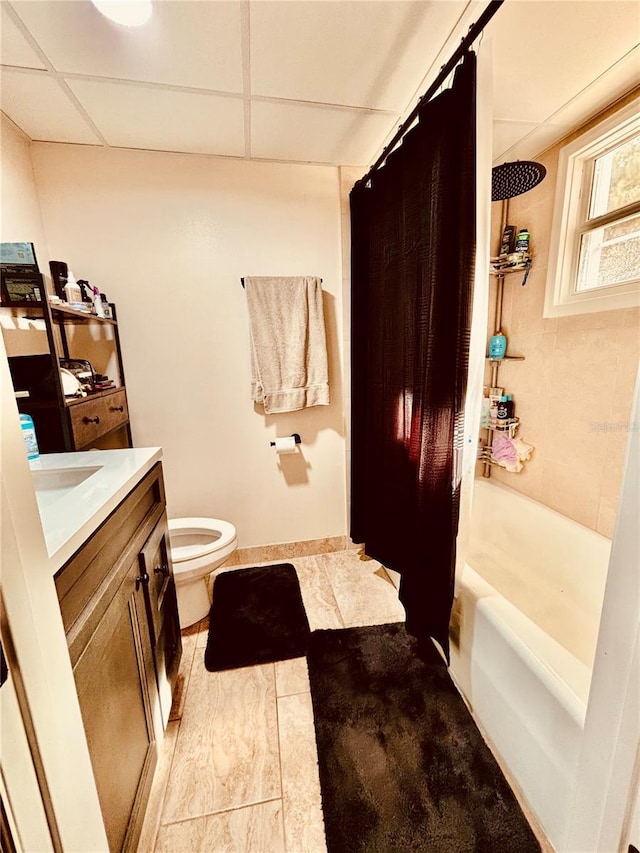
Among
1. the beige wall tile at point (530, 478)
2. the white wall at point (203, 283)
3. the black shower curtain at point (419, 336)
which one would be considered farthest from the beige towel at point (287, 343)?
the beige wall tile at point (530, 478)

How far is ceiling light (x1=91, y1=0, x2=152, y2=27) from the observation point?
0.96 m

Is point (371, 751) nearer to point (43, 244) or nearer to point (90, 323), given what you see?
point (90, 323)

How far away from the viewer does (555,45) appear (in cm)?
110

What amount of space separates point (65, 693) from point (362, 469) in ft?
5.42

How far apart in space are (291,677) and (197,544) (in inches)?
31.1

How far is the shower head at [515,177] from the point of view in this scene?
1.22 metres

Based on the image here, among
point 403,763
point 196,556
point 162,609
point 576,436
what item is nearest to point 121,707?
point 162,609

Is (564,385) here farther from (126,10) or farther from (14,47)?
(14,47)

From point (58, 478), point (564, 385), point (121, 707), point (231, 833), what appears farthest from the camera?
point (564, 385)

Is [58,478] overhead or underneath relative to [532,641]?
overhead

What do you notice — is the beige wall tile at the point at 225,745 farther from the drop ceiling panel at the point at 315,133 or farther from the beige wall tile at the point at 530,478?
the drop ceiling panel at the point at 315,133

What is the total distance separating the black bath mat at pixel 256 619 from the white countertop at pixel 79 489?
37.5 inches

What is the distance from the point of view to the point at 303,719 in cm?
123

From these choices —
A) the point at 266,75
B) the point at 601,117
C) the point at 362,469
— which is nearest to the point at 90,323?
the point at 266,75
